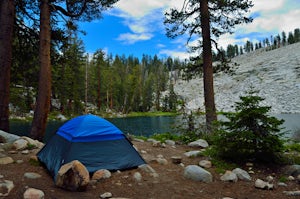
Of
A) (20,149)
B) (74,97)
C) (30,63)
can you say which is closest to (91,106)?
(74,97)

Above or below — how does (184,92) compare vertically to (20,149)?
above

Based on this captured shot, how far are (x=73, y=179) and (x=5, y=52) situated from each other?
5624mm

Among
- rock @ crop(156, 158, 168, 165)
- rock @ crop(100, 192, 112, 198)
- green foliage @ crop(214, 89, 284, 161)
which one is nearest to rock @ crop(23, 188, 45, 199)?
rock @ crop(100, 192, 112, 198)

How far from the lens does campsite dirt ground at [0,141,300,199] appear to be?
3730 mm

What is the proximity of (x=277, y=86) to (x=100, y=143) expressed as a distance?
68895 mm

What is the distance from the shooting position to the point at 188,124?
969 cm

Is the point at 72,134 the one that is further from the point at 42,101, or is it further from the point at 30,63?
the point at 30,63

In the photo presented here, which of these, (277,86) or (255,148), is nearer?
(255,148)

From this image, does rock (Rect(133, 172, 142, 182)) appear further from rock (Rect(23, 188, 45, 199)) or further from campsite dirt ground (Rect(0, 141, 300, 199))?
rock (Rect(23, 188, 45, 199))

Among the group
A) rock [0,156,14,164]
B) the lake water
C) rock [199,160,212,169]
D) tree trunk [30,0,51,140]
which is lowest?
the lake water

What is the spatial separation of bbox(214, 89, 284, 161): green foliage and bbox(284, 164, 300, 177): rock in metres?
0.39

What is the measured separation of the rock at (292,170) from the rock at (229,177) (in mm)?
1151

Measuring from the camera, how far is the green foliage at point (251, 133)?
4928mm

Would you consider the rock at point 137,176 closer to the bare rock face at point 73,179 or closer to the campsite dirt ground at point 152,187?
the campsite dirt ground at point 152,187
